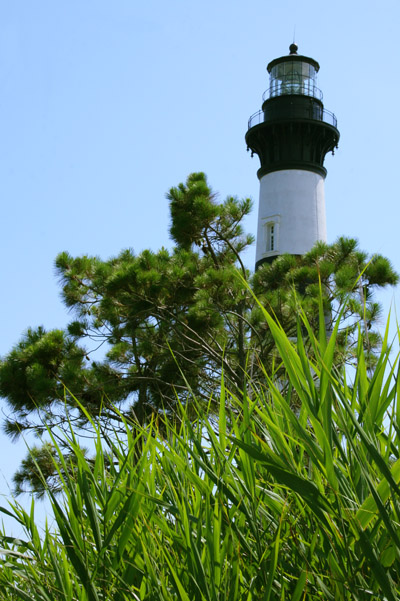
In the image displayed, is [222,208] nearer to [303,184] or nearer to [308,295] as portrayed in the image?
[308,295]

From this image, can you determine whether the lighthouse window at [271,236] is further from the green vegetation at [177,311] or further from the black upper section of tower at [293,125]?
the green vegetation at [177,311]

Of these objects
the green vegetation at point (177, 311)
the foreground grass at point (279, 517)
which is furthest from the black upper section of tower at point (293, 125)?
the foreground grass at point (279, 517)

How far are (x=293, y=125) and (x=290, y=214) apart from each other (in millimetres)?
2414

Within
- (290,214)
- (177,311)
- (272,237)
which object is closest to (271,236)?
(272,237)

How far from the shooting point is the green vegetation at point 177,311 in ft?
28.8

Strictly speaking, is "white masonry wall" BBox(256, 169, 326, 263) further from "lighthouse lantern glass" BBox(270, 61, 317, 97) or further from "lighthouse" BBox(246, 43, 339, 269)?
"lighthouse lantern glass" BBox(270, 61, 317, 97)

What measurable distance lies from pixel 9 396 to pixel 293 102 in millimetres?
11361

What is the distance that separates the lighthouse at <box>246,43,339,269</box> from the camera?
54.6ft

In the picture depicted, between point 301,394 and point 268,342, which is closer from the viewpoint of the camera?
point 301,394

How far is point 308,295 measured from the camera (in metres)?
8.98

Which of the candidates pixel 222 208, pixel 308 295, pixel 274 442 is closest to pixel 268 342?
pixel 308 295

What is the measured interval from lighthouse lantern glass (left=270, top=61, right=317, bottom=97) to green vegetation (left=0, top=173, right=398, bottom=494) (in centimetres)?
968

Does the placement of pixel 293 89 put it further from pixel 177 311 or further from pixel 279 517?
pixel 279 517

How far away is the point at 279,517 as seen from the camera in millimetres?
1522
